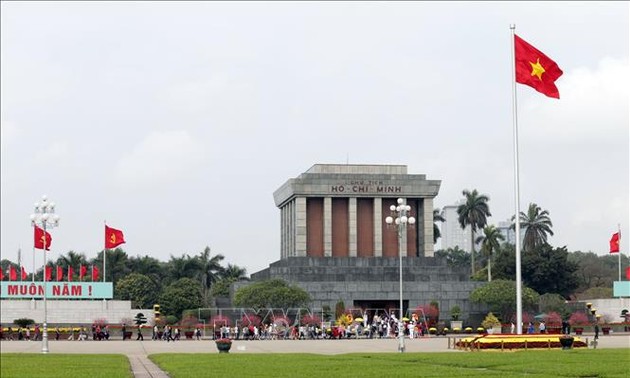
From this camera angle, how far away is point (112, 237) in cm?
9762

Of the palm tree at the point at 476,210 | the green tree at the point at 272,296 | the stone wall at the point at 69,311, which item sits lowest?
the stone wall at the point at 69,311

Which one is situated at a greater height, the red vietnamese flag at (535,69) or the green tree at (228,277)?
the red vietnamese flag at (535,69)

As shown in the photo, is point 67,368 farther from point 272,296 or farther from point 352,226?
point 352,226

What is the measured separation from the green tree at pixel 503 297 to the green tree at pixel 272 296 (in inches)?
636

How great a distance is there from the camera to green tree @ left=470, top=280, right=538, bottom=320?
4023 inches

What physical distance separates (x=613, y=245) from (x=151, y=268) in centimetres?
→ 6632

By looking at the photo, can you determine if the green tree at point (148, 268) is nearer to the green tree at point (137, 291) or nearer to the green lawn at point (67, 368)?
the green tree at point (137, 291)

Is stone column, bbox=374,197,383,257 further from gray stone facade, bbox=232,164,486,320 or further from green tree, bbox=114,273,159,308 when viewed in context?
green tree, bbox=114,273,159,308

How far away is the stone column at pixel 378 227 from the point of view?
120 m

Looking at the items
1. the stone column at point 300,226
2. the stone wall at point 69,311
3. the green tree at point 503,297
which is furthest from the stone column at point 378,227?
the stone wall at point 69,311

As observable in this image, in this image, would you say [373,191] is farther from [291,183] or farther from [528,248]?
[528,248]

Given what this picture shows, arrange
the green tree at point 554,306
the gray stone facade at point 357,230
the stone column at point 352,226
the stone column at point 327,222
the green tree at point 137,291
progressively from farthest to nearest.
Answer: the green tree at point 137,291 < the stone column at point 352,226 < the stone column at point 327,222 < the gray stone facade at point 357,230 < the green tree at point 554,306

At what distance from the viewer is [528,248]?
152 metres

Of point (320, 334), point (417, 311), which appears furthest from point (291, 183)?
point (320, 334)
